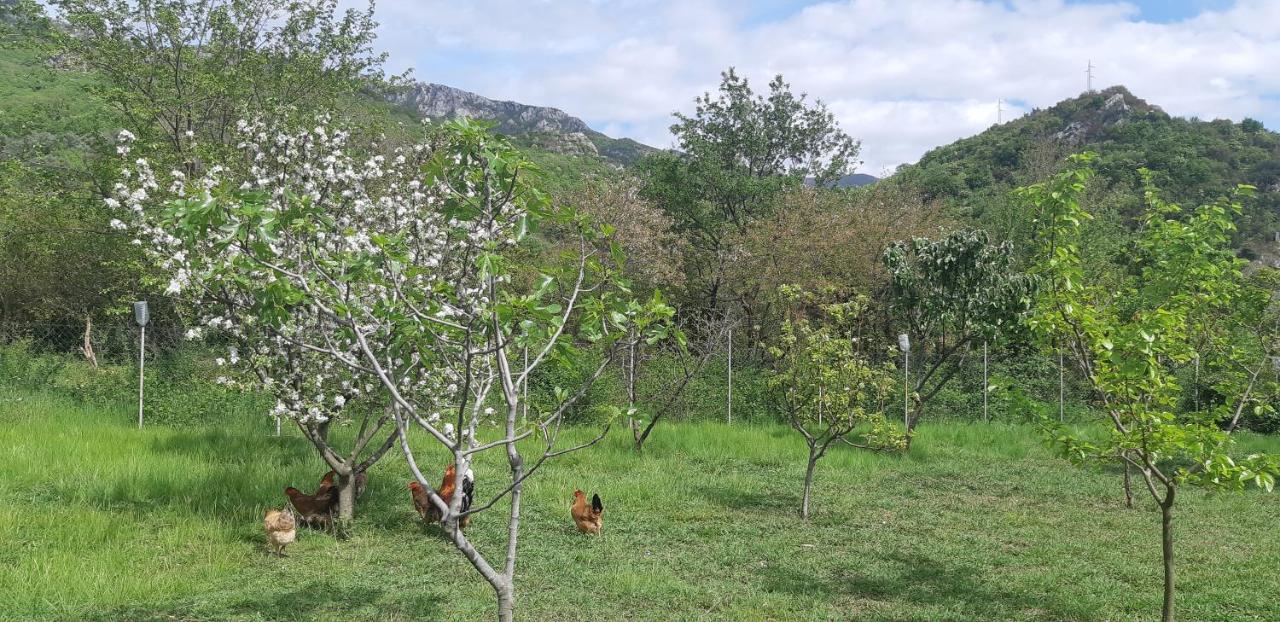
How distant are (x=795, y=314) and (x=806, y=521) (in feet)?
31.7

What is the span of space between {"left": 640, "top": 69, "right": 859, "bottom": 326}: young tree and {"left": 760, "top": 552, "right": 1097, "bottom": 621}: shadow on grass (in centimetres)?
1263

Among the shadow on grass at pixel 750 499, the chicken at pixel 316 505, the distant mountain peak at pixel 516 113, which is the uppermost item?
the distant mountain peak at pixel 516 113

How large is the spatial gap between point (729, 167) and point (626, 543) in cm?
1655

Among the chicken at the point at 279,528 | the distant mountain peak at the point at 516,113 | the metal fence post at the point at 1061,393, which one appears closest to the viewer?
the chicken at the point at 279,528

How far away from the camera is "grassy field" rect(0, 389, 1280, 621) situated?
5.53m

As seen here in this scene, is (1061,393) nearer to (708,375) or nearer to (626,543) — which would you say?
(708,375)

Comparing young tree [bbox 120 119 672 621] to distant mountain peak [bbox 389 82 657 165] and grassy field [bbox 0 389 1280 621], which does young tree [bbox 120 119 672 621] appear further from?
distant mountain peak [bbox 389 82 657 165]

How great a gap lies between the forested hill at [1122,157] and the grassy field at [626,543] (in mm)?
16707

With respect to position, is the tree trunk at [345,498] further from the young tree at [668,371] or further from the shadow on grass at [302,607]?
the young tree at [668,371]

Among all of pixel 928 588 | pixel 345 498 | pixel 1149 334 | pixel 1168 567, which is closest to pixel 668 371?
pixel 345 498

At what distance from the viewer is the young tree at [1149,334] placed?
453 cm

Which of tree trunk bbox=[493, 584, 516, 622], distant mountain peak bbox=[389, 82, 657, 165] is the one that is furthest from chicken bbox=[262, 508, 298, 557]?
distant mountain peak bbox=[389, 82, 657, 165]

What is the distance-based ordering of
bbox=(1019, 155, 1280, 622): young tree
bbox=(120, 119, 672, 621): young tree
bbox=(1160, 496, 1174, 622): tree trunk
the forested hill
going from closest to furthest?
bbox=(120, 119, 672, 621): young tree < bbox=(1019, 155, 1280, 622): young tree < bbox=(1160, 496, 1174, 622): tree trunk < the forested hill

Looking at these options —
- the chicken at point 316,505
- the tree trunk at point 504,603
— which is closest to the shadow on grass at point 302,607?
the chicken at point 316,505
